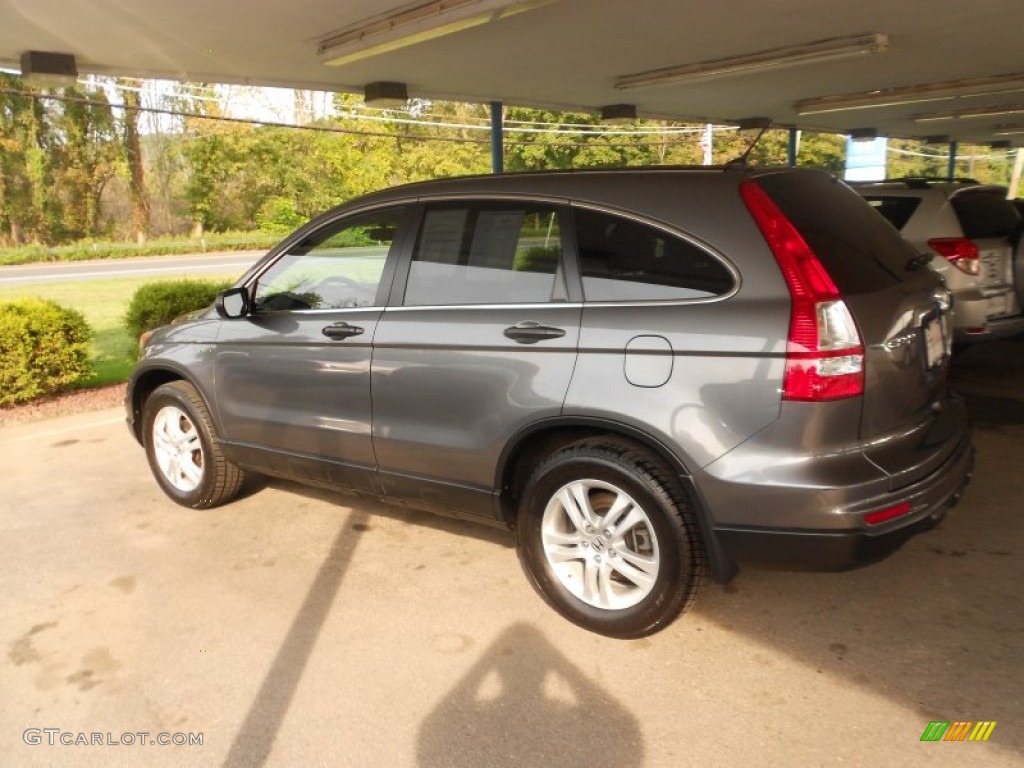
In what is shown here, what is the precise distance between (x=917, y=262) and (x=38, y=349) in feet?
24.2

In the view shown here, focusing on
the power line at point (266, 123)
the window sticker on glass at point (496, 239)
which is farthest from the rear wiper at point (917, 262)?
the power line at point (266, 123)

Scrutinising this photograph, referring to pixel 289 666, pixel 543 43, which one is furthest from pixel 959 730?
pixel 543 43

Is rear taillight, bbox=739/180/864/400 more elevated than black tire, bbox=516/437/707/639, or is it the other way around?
rear taillight, bbox=739/180/864/400

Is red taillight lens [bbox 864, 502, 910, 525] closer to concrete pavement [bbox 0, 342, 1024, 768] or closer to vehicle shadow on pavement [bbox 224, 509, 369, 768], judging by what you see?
concrete pavement [bbox 0, 342, 1024, 768]

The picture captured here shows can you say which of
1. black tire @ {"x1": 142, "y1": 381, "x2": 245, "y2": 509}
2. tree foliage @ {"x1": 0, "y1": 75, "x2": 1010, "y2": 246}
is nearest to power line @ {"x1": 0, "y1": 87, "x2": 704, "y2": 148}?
tree foliage @ {"x1": 0, "y1": 75, "x2": 1010, "y2": 246}

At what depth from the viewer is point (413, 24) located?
555 cm

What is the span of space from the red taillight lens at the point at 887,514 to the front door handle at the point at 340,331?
232cm

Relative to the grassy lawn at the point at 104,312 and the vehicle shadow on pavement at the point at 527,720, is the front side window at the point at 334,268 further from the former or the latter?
the grassy lawn at the point at 104,312

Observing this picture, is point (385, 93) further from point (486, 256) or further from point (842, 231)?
point (842, 231)

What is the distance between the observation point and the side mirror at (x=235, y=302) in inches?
166

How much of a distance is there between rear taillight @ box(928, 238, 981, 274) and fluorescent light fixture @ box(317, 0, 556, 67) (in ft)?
12.4

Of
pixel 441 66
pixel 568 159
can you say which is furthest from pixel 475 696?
pixel 568 159

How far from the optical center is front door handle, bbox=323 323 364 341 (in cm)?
376

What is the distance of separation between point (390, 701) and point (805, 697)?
1473mm
